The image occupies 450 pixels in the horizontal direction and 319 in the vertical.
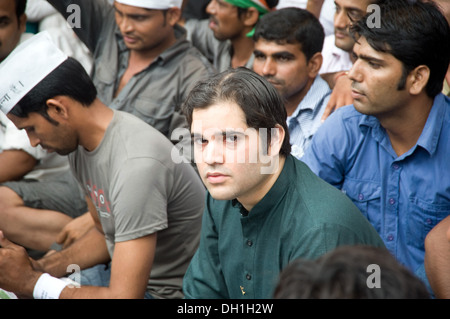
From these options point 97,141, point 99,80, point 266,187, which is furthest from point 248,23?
point 266,187

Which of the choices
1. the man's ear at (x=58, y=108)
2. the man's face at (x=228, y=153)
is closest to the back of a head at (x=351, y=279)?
the man's face at (x=228, y=153)

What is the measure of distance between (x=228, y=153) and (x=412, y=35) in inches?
40.3

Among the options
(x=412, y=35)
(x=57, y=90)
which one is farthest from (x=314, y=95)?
(x=57, y=90)

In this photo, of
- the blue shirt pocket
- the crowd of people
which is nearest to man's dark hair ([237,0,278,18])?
the crowd of people

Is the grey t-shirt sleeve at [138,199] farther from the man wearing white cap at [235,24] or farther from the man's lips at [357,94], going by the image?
the man wearing white cap at [235,24]

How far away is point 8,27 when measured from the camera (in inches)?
153

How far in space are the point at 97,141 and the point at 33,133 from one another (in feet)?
0.97

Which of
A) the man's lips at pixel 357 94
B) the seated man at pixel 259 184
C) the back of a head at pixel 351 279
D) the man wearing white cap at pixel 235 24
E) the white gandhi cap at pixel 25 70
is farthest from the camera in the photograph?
the man wearing white cap at pixel 235 24

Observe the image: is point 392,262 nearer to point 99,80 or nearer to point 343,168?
point 343,168

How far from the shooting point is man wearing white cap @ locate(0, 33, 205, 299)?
248 centimetres

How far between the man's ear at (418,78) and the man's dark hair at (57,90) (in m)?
1.38

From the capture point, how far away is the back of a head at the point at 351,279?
123cm

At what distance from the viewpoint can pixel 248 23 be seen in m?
4.28

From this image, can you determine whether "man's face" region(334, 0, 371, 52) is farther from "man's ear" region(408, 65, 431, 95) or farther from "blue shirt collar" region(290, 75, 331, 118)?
"man's ear" region(408, 65, 431, 95)
